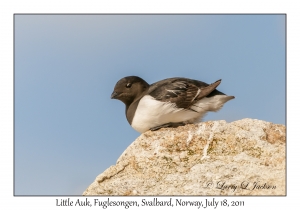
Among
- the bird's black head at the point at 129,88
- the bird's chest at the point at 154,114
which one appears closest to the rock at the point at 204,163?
the bird's chest at the point at 154,114

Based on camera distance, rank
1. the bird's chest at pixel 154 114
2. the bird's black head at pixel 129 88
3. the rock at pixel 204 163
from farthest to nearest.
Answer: the bird's black head at pixel 129 88
the bird's chest at pixel 154 114
the rock at pixel 204 163

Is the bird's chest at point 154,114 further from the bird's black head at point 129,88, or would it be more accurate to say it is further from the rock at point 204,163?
the rock at point 204,163

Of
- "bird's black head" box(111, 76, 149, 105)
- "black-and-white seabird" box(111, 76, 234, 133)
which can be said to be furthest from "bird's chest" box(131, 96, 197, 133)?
"bird's black head" box(111, 76, 149, 105)

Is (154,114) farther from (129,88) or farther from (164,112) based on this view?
(129,88)

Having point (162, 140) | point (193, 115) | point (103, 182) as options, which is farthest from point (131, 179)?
point (193, 115)

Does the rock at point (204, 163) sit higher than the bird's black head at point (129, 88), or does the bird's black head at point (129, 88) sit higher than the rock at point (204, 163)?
the bird's black head at point (129, 88)

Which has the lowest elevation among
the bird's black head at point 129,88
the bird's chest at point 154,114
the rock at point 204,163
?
the rock at point 204,163

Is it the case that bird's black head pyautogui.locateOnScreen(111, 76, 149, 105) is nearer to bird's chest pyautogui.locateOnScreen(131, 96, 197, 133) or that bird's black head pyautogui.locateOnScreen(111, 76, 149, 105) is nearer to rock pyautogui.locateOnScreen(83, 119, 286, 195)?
bird's chest pyautogui.locateOnScreen(131, 96, 197, 133)

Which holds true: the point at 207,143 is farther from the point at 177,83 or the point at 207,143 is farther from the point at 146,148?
the point at 177,83
